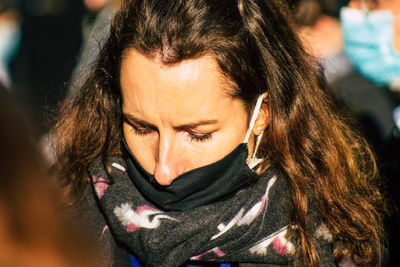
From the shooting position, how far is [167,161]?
1758 millimetres

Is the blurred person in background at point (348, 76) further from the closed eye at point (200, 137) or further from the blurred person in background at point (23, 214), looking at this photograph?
the blurred person in background at point (23, 214)

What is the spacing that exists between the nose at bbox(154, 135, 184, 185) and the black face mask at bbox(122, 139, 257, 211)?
0.05m

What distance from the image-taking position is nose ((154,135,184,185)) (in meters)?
1.75

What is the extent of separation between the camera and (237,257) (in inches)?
76.6

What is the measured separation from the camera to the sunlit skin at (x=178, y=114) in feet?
5.56

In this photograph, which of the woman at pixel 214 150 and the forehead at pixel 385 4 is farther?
the forehead at pixel 385 4

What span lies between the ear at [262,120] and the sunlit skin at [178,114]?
0.12 meters

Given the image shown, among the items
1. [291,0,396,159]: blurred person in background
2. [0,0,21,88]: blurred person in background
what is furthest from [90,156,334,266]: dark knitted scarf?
[0,0,21,88]: blurred person in background

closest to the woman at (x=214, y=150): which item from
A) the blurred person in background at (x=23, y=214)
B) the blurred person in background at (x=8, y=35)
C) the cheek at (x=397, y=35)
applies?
the blurred person in background at (x=23, y=214)

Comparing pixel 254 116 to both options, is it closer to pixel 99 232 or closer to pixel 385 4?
pixel 99 232

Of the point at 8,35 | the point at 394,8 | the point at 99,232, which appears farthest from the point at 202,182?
the point at 8,35

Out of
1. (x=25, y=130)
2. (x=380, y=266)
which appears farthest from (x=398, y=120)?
(x=25, y=130)

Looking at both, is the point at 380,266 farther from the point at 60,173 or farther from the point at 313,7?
the point at 313,7

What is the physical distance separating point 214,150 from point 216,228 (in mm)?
357
